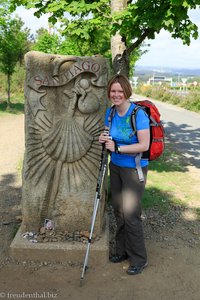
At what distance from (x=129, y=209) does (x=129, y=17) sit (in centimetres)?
284

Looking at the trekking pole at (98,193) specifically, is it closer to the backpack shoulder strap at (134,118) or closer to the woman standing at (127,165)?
the woman standing at (127,165)

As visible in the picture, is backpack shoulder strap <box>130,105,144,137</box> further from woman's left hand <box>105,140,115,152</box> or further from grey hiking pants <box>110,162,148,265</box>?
grey hiking pants <box>110,162,148,265</box>

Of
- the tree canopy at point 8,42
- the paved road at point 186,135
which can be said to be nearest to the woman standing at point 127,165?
the paved road at point 186,135

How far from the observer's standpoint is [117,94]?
153 inches

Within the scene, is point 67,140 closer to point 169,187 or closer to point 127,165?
point 127,165

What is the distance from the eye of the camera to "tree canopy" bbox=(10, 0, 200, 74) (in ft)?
16.0

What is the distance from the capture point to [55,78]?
450 cm

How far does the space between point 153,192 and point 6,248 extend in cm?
347

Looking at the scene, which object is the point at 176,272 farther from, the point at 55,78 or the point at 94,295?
the point at 55,78

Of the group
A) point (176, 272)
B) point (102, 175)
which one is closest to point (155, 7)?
point (102, 175)

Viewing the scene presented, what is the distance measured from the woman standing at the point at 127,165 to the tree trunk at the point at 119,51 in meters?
2.31

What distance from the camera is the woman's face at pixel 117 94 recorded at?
3.88 meters

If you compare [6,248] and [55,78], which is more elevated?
[55,78]
